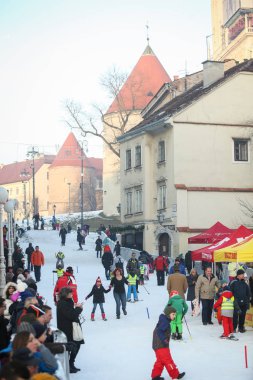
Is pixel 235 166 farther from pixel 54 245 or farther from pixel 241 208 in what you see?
pixel 54 245

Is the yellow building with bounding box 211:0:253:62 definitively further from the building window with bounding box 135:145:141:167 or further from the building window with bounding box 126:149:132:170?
the building window with bounding box 135:145:141:167

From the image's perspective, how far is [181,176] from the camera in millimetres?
43906

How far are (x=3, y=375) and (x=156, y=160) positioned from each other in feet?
139

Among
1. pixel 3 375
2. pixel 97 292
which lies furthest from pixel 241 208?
pixel 3 375

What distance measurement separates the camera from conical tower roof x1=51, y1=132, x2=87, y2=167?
4574 inches

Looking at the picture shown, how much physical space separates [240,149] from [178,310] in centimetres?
3018

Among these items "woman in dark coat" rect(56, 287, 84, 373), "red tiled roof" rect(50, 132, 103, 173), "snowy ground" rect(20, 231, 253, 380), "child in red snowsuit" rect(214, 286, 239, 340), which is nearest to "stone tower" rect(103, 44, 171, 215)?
"red tiled roof" rect(50, 132, 103, 173)

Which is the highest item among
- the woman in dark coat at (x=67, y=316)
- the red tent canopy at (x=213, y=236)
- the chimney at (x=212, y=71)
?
the chimney at (x=212, y=71)

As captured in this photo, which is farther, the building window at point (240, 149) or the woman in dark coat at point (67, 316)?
the building window at point (240, 149)

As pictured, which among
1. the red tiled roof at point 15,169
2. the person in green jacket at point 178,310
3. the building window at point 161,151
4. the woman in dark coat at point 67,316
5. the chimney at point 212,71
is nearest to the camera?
the woman in dark coat at point 67,316

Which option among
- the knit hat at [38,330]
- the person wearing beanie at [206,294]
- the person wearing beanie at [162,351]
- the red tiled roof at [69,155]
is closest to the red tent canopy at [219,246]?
the person wearing beanie at [206,294]

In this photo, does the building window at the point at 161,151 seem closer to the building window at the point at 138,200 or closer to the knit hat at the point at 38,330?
the building window at the point at 138,200

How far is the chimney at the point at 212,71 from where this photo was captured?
47.2m

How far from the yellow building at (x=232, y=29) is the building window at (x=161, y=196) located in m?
23.0
